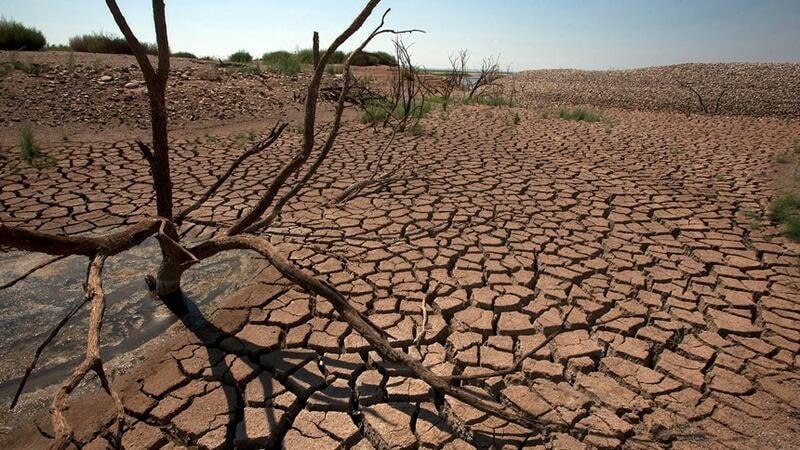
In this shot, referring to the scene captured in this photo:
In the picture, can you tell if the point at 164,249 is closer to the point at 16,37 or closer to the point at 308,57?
the point at 16,37

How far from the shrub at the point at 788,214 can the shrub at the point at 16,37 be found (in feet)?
45.5

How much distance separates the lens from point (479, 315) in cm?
262

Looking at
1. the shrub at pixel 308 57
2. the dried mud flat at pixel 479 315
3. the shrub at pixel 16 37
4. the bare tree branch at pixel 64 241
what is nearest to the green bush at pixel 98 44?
the shrub at pixel 16 37

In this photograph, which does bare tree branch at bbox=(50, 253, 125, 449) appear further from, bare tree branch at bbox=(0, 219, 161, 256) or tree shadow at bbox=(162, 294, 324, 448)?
tree shadow at bbox=(162, 294, 324, 448)

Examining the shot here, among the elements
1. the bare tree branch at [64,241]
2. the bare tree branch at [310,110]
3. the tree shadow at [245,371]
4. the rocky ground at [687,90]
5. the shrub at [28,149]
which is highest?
the rocky ground at [687,90]

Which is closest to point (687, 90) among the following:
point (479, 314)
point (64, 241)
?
point (479, 314)

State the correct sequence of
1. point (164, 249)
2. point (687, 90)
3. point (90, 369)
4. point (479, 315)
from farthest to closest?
point (687, 90) < point (479, 315) < point (164, 249) < point (90, 369)

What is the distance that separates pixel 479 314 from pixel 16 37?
13.1m

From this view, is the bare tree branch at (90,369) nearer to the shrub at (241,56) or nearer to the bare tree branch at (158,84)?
the bare tree branch at (158,84)

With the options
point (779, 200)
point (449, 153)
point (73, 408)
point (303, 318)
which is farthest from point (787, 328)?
point (449, 153)

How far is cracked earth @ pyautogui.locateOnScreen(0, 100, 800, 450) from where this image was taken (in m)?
1.88

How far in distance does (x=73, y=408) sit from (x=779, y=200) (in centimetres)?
561

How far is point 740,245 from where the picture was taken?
12.0ft

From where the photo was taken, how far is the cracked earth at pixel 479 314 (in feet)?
6.18
